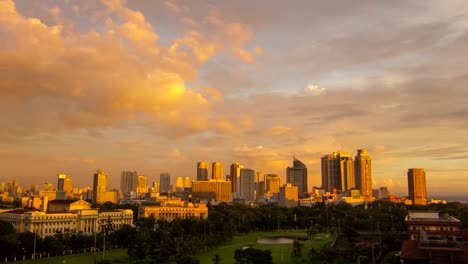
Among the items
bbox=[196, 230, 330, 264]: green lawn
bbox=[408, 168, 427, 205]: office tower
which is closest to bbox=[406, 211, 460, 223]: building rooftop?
bbox=[196, 230, 330, 264]: green lawn

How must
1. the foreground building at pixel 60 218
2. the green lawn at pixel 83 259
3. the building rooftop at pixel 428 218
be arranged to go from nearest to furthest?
the green lawn at pixel 83 259
the building rooftop at pixel 428 218
the foreground building at pixel 60 218

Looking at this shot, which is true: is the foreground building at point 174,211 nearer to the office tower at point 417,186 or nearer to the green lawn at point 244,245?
the green lawn at point 244,245

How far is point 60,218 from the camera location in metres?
74.7

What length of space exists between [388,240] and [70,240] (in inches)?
1850

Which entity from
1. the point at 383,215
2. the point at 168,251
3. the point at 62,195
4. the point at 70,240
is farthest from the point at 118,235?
the point at 62,195

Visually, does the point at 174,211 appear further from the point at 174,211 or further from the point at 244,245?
the point at 244,245

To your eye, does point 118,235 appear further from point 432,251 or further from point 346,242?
point 432,251

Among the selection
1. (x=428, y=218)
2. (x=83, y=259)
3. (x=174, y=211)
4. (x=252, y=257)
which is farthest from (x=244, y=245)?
(x=174, y=211)

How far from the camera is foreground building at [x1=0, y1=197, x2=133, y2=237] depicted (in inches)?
2776

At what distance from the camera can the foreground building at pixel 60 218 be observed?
70500mm

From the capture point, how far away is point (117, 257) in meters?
54.8

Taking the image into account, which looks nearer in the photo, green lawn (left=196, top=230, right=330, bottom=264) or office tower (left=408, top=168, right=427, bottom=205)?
green lawn (left=196, top=230, right=330, bottom=264)

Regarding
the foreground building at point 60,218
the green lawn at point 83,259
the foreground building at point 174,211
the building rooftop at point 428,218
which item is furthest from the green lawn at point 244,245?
the foreground building at point 174,211

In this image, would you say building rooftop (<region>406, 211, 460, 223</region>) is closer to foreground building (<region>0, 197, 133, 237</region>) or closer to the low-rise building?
foreground building (<region>0, 197, 133, 237</region>)
